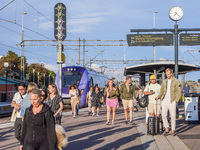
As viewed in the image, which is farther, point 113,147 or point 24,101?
point 113,147

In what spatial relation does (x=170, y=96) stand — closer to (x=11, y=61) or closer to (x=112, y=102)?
(x=112, y=102)

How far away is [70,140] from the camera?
9.37 m

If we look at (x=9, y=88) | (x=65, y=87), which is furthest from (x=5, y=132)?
(x=9, y=88)

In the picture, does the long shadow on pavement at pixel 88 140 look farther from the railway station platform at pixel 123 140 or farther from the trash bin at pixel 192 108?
the trash bin at pixel 192 108

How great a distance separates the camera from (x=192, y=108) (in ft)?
42.0

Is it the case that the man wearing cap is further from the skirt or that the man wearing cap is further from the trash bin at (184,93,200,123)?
the skirt

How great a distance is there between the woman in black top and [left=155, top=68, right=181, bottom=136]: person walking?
219 inches

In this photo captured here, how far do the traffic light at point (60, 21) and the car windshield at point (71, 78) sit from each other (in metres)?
12.8

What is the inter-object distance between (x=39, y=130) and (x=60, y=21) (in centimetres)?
1112

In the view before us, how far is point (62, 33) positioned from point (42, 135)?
10964 mm

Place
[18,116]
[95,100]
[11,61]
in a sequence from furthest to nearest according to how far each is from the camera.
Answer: [11,61] < [95,100] < [18,116]

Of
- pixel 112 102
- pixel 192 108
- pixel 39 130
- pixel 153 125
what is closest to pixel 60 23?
pixel 112 102

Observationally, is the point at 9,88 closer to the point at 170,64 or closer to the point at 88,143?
the point at 170,64

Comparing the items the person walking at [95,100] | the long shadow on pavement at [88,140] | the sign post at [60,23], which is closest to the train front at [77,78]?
the person walking at [95,100]
